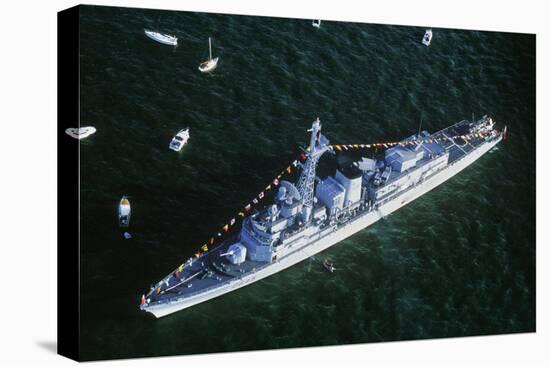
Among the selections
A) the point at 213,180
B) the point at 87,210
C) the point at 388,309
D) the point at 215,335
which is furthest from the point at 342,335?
the point at 87,210

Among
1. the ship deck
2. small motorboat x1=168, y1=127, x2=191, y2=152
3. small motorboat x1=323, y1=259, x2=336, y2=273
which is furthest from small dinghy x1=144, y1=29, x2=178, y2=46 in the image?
small motorboat x1=323, y1=259, x2=336, y2=273

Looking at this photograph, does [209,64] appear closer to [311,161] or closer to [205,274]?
[311,161]

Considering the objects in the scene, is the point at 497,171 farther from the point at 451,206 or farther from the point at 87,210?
the point at 87,210

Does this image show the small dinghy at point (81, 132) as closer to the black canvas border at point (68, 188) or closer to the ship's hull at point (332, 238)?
the black canvas border at point (68, 188)

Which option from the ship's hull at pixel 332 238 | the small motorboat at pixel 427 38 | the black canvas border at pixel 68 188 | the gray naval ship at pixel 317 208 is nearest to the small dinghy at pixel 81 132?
the black canvas border at pixel 68 188

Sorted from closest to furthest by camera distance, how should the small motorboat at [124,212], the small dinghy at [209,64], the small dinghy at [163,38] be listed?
Result: the small motorboat at [124,212], the small dinghy at [163,38], the small dinghy at [209,64]

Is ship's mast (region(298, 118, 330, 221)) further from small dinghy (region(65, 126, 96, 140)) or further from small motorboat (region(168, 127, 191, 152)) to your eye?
small dinghy (region(65, 126, 96, 140))
